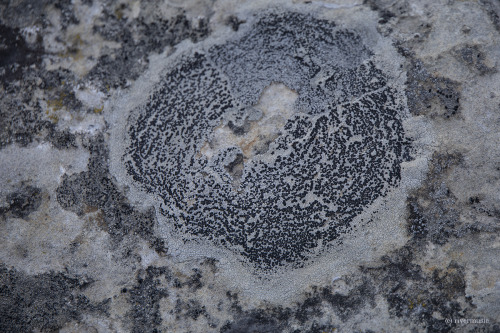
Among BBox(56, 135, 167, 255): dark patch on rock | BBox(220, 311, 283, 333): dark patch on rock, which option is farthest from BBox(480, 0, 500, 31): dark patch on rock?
BBox(56, 135, 167, 255): dark patch on rock

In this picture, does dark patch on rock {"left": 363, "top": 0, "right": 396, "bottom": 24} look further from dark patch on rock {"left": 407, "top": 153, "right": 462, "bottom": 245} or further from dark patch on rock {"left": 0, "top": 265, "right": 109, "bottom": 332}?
dark patch on rock {"left": 0, "top": 265, "right": 109, "bottom": 332}

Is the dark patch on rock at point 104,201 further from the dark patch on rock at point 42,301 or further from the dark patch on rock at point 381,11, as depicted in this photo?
the dark patch on rock at point 381,11

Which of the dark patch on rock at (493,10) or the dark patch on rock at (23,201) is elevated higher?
the dark patch on rock at (493,10)

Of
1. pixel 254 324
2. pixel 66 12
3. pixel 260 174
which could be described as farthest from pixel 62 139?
pixel 254 324

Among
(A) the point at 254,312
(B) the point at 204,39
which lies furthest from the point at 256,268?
(B) the point at 204,39

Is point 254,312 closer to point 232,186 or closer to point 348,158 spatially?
point 232,186

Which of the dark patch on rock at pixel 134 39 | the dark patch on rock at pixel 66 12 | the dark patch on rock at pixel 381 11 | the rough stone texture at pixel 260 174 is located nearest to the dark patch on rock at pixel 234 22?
the rough stone texture at pixel 260 174
